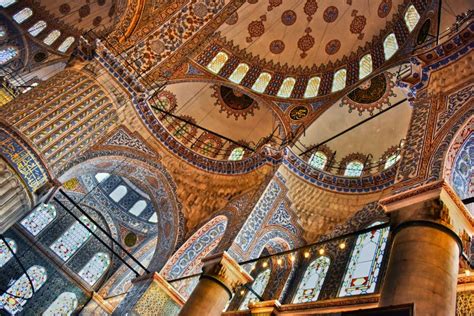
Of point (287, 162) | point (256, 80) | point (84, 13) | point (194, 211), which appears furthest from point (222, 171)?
point (84, 13)

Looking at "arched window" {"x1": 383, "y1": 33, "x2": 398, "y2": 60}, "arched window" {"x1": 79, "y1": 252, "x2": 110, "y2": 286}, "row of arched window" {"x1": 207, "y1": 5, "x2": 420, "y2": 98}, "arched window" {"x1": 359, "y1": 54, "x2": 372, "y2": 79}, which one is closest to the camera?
"arched window" {"x1": 383, "y1": 33, "x2": 398, "y2": 60}

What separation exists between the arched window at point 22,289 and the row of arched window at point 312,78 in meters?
7.66

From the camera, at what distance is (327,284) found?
296 inches

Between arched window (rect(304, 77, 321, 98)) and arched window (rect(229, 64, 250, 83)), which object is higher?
arched window (rect(304, 77, 321, 98))

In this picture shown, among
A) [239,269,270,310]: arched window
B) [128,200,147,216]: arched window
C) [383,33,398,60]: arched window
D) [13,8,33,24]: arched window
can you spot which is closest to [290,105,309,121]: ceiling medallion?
[383,33,398,60]: arched window

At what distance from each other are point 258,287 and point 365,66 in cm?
639

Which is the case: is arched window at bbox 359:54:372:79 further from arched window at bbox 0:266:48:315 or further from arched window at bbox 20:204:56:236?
arched window at bbox 0:266:48:315

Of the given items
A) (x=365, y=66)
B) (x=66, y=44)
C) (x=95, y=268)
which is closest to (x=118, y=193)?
(x=95, y=268)

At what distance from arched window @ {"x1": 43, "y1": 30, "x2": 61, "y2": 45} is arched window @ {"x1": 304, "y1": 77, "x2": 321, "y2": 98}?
875 cm

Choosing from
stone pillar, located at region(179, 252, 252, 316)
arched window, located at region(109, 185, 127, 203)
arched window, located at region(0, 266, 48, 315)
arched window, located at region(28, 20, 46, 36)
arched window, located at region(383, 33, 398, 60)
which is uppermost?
arched window, located at region(383, 33, 398, 60)

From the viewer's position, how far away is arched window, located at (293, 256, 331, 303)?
7.67 meters

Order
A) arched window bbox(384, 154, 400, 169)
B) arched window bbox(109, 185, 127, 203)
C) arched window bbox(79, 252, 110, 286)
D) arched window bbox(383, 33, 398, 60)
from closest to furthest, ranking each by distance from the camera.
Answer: arched window bbox(384, 154, 400, 169), arched window bbox(383, 33, 398, 60), arched window bbox(79, 252, 110, 286), arched window bbox(109, 185, 127, 203)

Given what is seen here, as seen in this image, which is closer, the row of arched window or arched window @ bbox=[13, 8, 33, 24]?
the row of arched window

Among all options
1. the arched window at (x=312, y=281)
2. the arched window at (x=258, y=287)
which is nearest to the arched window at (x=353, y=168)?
the arched window at (x=312, y=281)
